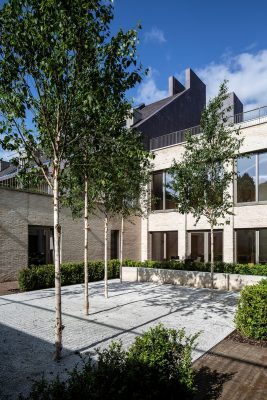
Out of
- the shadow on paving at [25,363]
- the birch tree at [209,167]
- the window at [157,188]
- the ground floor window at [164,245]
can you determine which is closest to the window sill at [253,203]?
the ground floor window at [164,245]

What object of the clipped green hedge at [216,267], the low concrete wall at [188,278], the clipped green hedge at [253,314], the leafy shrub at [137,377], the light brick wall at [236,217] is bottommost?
the low concrete wall at [188,278]

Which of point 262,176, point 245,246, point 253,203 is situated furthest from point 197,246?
point 262,176

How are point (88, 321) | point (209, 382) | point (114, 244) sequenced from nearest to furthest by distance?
point (209, 382)
point (88, 321)
point (114, 244)

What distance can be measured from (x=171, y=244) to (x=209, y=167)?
11.2 metres

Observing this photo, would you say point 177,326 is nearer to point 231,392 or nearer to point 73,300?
point 231,392

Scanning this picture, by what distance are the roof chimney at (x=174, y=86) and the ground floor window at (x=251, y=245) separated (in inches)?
655

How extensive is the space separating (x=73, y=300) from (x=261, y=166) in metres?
12.7

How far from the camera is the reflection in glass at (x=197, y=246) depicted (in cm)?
2088

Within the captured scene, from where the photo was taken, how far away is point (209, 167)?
40.6 ft

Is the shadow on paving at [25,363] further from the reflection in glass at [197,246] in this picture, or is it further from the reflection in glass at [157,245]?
the reflection in glass at [157,245]

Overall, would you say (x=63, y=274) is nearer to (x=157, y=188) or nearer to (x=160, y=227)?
(x=160, y=227)

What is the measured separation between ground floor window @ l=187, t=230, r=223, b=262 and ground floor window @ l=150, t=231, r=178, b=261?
48.9 inches

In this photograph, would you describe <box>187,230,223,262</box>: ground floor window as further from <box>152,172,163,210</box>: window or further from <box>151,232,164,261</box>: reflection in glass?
<box>152,172,163,210</box>: window

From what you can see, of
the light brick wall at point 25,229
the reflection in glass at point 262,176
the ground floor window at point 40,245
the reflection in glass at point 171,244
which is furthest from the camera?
the reflection in glass at point 171,244
